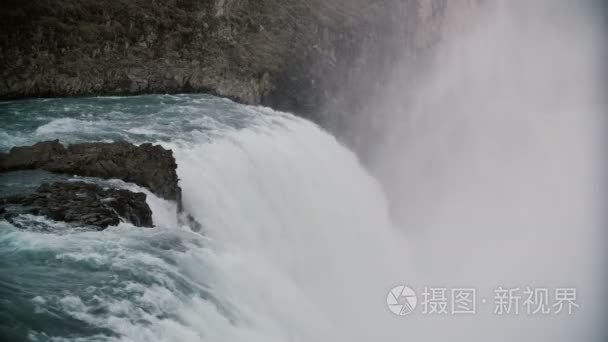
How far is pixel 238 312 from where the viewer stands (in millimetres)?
14352

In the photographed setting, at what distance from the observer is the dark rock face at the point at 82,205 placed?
15.8 meters

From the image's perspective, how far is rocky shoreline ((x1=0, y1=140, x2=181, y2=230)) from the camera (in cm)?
1600

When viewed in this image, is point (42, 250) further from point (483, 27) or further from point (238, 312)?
point (483, 27)

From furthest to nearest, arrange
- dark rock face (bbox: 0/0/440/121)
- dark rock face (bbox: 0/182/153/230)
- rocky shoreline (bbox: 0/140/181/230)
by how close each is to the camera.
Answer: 1. dark rock face (bbox: 0/0/440/121)
2. rocky shoreline (bbox: 0/140/181/230)
3. dark rock face (bbox: 0/182/153/230)

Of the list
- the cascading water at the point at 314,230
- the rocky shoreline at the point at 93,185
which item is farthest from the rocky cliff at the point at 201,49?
the rocky shoreline at the point at 93,185

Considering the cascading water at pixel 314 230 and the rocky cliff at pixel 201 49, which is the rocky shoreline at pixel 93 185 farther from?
the rocky cliff at pixel 201 49

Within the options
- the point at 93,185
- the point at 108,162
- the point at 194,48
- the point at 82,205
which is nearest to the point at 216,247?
the point at 82,205

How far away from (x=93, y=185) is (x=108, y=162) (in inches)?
74.0

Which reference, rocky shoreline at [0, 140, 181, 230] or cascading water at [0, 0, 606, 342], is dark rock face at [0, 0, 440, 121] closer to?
cascading water at [0, 0, 606, 342]

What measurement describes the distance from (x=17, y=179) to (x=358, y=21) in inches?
1199

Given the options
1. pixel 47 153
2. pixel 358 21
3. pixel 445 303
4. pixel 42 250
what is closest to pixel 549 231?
pixel 358 21

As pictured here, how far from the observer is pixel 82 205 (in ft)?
53.5

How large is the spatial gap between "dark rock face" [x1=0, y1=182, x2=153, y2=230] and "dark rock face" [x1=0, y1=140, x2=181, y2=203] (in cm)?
141

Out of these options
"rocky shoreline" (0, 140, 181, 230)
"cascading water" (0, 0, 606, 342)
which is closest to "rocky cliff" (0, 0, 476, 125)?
"cascading water" (0, 0, 606, 342)
